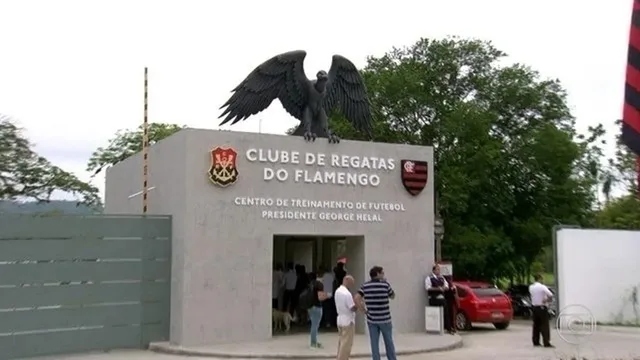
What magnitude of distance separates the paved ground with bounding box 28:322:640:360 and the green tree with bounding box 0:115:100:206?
79.1 feet

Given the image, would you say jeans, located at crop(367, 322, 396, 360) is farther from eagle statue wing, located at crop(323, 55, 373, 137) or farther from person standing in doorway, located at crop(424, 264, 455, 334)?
eagle statue wing, located at crop(323, 55, 373, 137)

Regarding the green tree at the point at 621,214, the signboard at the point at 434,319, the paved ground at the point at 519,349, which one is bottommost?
the paved ground at the point at 519,349

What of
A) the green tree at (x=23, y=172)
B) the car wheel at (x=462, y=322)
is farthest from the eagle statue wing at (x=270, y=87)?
the green tree at (x=23, y=172)

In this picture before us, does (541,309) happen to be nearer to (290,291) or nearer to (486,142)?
(290,291)

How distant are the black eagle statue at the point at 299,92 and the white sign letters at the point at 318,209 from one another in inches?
58.8

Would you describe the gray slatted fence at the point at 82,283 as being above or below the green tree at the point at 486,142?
below

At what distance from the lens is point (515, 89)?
31.0 meters

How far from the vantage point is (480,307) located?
19234 mm

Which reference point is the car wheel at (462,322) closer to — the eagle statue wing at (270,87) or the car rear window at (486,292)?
the car rear window at (486,292)

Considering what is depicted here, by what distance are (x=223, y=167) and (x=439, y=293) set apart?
19.5 feet

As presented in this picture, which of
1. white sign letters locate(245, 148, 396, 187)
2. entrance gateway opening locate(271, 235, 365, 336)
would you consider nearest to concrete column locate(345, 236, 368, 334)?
entrance gateway opening locate(271, 235, 365, 336)

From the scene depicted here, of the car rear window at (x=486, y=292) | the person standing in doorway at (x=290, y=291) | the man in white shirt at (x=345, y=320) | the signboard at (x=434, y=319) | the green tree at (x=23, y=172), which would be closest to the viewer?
the man in white shirt at (x=345, y=320)

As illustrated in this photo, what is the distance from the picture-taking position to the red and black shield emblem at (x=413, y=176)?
1797 centimetres

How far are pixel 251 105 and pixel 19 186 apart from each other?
2401cm
